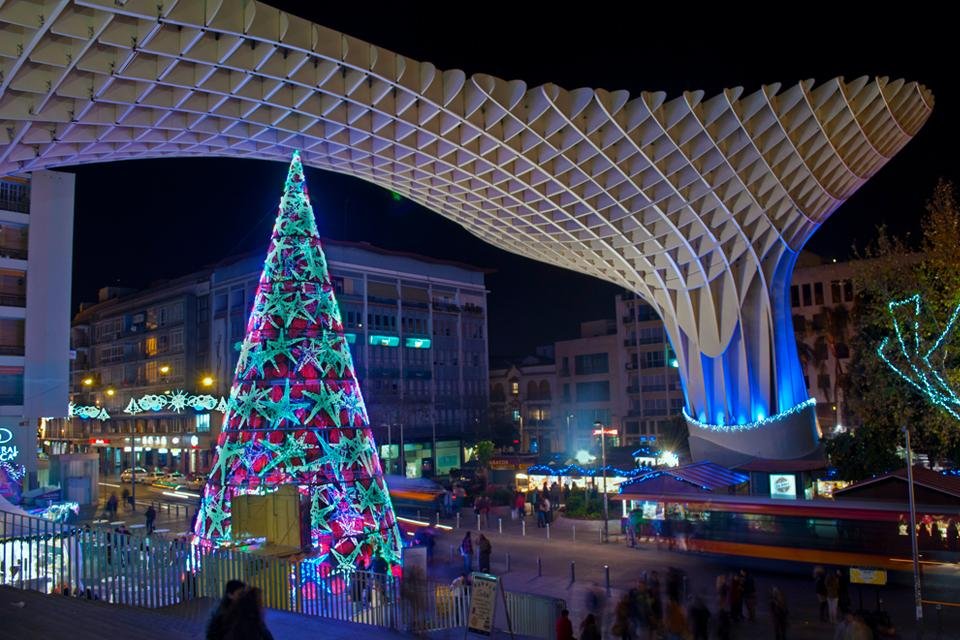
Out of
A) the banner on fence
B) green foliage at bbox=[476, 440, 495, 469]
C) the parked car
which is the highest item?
the banner on fence

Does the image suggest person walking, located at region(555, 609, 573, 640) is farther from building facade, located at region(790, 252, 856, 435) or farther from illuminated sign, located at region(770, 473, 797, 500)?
building facade, located at region(790, 252, 856, 435)

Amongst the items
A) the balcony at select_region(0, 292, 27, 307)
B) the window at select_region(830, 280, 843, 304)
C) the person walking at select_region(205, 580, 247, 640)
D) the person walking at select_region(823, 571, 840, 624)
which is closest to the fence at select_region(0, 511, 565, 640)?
the person walking at select_region(205, 580, 247, 640)

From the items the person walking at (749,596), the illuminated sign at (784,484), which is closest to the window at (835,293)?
the illuminated sign at (784,484)

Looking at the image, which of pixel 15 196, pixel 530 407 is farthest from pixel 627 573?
pixel 530 407

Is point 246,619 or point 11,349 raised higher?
point 11,349

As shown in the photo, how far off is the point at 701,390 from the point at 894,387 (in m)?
15.7

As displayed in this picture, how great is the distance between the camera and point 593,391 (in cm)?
8412

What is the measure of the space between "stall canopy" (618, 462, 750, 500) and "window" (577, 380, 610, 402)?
51279mm

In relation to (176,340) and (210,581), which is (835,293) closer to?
(176,340)

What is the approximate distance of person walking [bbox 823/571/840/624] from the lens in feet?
58.7

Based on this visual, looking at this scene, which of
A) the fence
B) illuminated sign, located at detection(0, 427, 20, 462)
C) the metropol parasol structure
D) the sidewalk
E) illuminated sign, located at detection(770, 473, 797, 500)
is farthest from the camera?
illuminated sign, located at detection(0, 427, 20, 462)

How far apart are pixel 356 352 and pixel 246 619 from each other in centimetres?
6278

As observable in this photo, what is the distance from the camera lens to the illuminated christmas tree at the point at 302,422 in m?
19.9

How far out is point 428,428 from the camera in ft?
247
